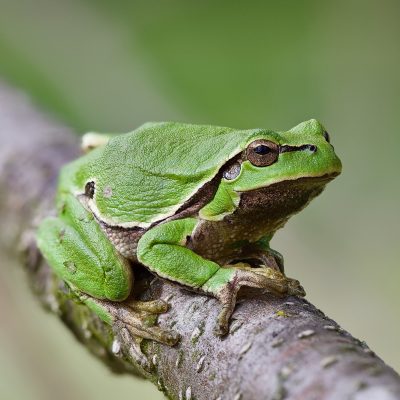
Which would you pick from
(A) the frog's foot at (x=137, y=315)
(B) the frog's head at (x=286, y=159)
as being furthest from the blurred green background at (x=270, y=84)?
(B) the frog's head at (x=286, y=159)

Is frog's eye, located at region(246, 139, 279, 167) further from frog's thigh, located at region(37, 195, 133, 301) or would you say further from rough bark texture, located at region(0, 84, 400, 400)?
frog's thigh, located at region(37, 195, 133, 301)

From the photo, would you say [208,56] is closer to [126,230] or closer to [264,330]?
[126,230]

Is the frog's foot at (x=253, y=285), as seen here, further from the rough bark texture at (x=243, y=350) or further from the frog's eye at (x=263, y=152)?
the frog's eye at (x=263, y=152)

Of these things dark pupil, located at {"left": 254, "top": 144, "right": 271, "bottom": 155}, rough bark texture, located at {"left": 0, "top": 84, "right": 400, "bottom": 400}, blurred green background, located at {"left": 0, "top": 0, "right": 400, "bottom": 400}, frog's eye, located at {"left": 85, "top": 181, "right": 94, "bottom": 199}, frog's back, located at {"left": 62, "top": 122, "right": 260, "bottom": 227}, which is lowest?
rough bark texture, located at {"left": 0, "top": 84, "right": 400, "bottom": 400}

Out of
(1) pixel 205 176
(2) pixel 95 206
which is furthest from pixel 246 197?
(2) pixel 95 206

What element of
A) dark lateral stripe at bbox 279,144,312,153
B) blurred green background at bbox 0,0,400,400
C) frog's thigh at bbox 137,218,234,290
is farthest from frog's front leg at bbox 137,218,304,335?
blurred green background at bbox 0,0,400,400

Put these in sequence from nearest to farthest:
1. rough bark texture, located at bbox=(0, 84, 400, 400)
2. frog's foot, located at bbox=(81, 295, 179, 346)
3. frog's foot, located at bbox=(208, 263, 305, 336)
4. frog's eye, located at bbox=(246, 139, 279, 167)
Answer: rough bark texture, located at bbox=(0, 84, 400, 400), frog's foot, located at bbox=(208, 263, 305, 336), frog's foot, located at bbox=(81, 295, 179, 346), frog's eye, located at bbox=(246, 139, 279, 167)
